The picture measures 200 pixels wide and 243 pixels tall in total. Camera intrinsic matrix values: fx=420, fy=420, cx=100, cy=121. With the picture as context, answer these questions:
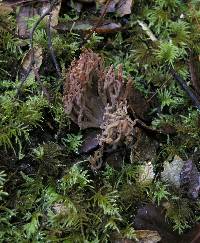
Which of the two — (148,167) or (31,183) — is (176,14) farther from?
(31,183)

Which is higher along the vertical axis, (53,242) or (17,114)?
(17,114)

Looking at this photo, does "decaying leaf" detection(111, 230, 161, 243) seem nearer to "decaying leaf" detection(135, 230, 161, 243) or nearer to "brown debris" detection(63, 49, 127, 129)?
"decaying leaf" detection(135, 230, 161, 243)

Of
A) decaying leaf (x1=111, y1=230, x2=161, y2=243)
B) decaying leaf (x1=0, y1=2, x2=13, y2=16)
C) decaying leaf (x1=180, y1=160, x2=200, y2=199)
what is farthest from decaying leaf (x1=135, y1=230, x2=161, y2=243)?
decaying leaf (x1=0, y1=2, x2=13, y2=16)

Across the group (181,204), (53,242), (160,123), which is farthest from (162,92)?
(53,242)

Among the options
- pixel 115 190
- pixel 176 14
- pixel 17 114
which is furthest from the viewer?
pixel 176 14

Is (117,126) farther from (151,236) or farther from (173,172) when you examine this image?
(151,236)

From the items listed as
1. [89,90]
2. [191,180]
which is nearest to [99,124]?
[89,90]
